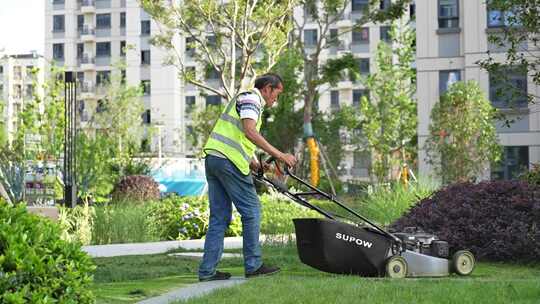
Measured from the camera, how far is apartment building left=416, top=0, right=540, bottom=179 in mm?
30500

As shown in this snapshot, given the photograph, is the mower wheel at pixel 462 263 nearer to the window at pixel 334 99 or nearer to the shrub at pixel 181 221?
the shrub at pixel 181 221

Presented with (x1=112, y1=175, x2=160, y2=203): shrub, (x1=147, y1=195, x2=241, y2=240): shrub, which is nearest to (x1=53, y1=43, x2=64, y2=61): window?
(x1=112, y1=175, x2=160, y2=203): shrub

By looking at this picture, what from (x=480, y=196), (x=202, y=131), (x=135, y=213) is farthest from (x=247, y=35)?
(x=202, y=131)

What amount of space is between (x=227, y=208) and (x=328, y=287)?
5.55 feet

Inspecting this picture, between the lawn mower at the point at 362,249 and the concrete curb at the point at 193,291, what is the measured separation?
0.69 m

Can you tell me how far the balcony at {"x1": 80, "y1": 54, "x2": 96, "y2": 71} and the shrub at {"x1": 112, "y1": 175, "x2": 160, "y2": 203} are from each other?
184ft

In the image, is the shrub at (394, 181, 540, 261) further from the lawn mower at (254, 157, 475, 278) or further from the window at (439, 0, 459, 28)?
the window at (439, 0, 459, 28)

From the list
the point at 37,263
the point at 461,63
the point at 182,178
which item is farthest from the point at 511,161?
the point at 37,263

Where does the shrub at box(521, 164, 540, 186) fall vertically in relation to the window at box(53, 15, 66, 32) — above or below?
below

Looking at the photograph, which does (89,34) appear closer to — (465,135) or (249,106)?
(465,135)

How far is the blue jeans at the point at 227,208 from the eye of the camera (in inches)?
332

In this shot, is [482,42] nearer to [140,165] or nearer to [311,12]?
[311,12]

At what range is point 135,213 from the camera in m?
15.2

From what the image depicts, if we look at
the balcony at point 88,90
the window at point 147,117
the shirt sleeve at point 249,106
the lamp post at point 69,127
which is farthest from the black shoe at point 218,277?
the balcony at point 88,90
